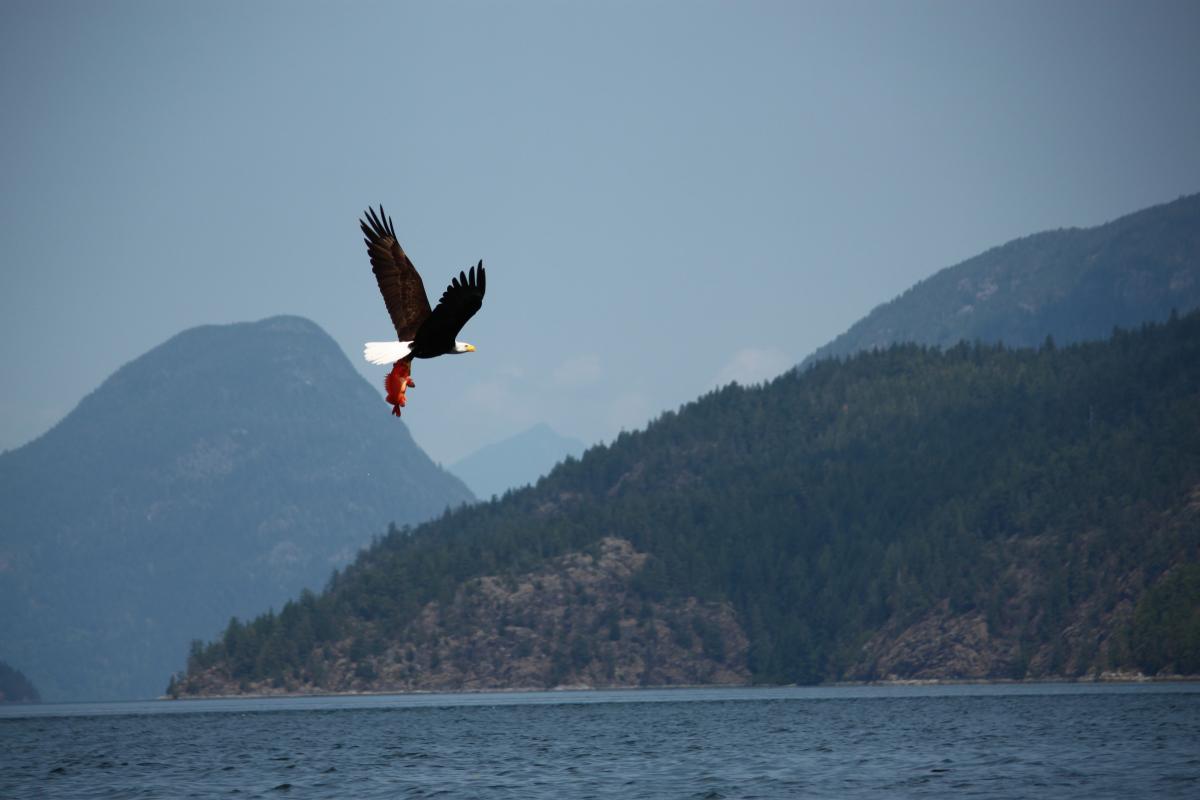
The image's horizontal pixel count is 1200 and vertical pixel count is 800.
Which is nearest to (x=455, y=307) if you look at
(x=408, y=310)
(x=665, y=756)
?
(x=408, y=310)

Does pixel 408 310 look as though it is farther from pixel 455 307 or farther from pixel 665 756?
pixel 665 756

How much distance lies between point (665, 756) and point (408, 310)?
65.3m

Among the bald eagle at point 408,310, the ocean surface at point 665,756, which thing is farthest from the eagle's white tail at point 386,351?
the ocean surface at point 665,756

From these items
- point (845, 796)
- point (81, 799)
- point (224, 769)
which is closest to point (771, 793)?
point (845, 796)

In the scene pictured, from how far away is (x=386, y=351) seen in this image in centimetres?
4312

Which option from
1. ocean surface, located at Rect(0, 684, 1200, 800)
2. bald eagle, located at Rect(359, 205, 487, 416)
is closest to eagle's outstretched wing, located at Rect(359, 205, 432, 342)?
bald eagle, located at Rect(359, 205, 487, 416)

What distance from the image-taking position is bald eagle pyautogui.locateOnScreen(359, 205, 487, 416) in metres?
41.9

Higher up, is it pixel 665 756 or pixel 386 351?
pixel 386 351

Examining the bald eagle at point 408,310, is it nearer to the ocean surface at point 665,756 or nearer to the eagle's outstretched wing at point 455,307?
the eagle's outstretched wing at point 455,307

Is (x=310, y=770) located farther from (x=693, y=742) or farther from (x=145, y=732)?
(x=145, y=732)

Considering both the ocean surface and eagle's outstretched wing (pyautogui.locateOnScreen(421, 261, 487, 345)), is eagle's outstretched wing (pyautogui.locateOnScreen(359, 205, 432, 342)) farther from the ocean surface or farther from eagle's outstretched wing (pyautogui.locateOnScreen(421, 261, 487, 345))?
the ocean surface

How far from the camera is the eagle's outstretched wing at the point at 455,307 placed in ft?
137

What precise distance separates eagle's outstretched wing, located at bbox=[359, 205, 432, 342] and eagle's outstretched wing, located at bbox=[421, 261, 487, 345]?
1195mm

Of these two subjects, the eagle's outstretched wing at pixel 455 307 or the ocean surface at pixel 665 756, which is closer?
the eagle's outstretched wing at pixel 455 307
